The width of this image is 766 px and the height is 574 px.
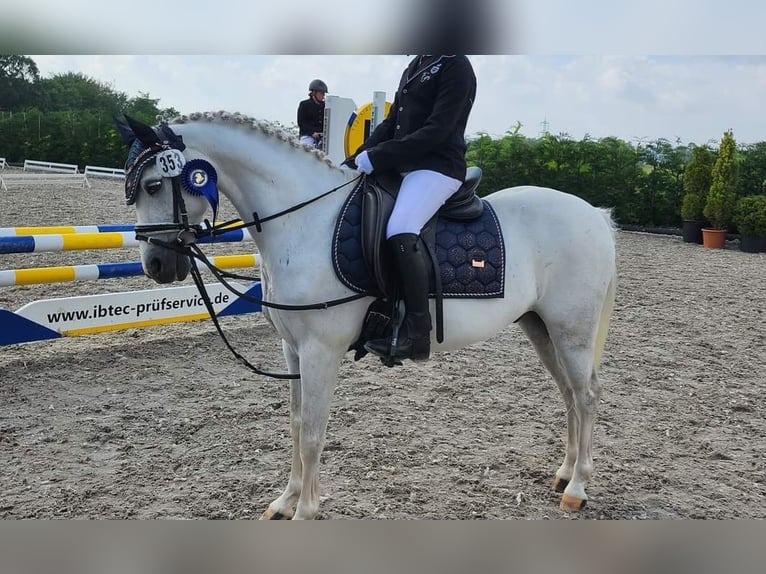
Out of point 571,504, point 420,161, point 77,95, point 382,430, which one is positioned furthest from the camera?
point 77,95

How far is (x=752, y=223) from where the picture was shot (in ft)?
42.5

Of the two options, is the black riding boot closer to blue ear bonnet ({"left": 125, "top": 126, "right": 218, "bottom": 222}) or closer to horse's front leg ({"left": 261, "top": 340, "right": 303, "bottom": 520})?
horse's front leg ({"left": 261, "top": 340, "right": 303, "bottom": 520})

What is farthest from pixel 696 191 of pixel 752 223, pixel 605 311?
pixel 605 311

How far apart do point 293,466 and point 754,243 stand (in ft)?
42.0

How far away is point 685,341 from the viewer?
6297 mm

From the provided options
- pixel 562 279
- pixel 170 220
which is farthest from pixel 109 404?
pixel 562 279

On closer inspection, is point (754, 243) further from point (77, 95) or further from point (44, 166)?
point (77, 95)

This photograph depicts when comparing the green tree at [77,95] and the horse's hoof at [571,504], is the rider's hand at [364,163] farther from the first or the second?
the green tree at [77,95]

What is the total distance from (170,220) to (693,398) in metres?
3.94

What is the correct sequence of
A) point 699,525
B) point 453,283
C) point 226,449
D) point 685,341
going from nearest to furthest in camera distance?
point 699,525 < point 453,283 < point 226,449 < point 685,341

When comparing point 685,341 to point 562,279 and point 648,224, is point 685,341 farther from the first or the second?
point 648,224

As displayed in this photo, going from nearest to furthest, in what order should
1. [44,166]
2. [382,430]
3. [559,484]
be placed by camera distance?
1. [559,484]
2. [382,430]
3. [44,166]

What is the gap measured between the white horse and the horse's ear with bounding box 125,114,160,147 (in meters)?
0.09

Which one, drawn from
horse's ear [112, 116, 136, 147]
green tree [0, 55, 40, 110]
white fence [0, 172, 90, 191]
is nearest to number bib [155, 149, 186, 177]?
horse's ear [112, 116, 136, 147]
